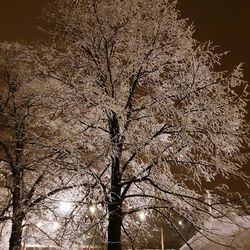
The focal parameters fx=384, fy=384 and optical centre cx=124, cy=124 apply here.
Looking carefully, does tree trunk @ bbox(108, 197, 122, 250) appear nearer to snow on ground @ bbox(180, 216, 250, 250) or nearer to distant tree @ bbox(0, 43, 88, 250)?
distant tree @ bbox(0, 43, 88, 250)

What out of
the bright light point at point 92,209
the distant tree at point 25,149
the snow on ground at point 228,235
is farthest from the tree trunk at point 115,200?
the snow on ground at point 228,235

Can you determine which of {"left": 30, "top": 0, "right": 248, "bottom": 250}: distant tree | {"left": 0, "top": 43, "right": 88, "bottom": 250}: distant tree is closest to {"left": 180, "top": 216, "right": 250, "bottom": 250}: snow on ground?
{"left": 30, "top": 0, "right": 248, "bottom": 250}: distant tree

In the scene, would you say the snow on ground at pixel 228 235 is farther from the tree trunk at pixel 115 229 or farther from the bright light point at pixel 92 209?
the bright light point at pixel 92 209

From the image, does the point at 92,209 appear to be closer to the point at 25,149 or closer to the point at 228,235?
the point at 25,149

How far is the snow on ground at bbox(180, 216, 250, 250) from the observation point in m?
6.92

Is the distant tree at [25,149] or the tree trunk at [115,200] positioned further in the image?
the distant tree at [25,149]

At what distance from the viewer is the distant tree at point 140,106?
754 centimetres

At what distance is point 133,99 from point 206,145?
193 cm

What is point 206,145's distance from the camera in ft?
25.3

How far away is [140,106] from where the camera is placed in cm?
818

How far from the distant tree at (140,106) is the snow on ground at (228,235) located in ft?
1.18

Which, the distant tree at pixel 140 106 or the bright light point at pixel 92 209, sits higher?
the distant tree at pixel 140 106

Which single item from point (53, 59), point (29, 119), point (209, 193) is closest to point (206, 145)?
point (209, 193)

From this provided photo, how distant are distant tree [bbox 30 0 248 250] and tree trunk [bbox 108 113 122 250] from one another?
2cm
